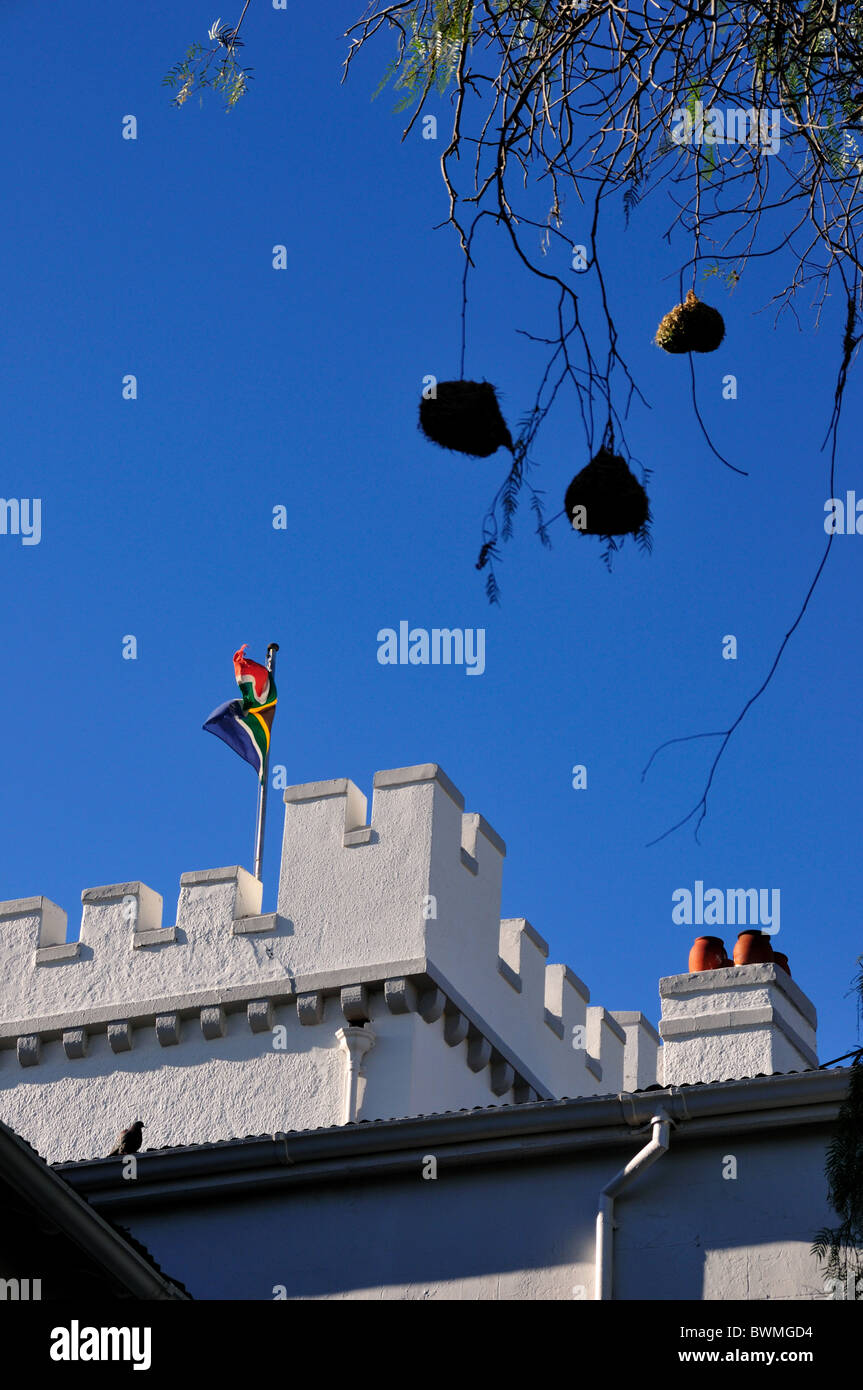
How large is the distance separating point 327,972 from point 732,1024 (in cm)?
469

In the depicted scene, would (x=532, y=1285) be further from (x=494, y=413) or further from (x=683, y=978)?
(x=494, y=413)

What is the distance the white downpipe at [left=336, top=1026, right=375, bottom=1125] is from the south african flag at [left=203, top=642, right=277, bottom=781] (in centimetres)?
551

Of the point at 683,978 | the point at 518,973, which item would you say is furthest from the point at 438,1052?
the point at 683,978

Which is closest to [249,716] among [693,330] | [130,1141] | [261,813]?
[261,813]

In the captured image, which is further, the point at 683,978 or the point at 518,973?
the point at 518,973

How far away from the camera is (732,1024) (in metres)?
14.1

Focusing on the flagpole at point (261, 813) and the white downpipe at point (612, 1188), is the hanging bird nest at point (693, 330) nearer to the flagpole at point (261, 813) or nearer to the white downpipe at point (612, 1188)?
the white downpipe at point (612, 1188)

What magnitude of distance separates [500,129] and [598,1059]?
15.9 m

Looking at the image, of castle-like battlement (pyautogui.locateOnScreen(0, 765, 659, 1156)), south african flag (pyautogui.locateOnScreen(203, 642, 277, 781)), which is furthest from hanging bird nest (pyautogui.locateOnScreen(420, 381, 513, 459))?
south african flag (pyautogui.locateOnScreen(203, 642, 277, 781))

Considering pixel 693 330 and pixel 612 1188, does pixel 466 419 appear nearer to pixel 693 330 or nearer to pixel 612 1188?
pixel 693 330

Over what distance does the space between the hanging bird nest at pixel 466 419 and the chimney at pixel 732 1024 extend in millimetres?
8965

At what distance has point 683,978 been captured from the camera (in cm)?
1445

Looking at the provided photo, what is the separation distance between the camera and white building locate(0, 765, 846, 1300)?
37.6ft
